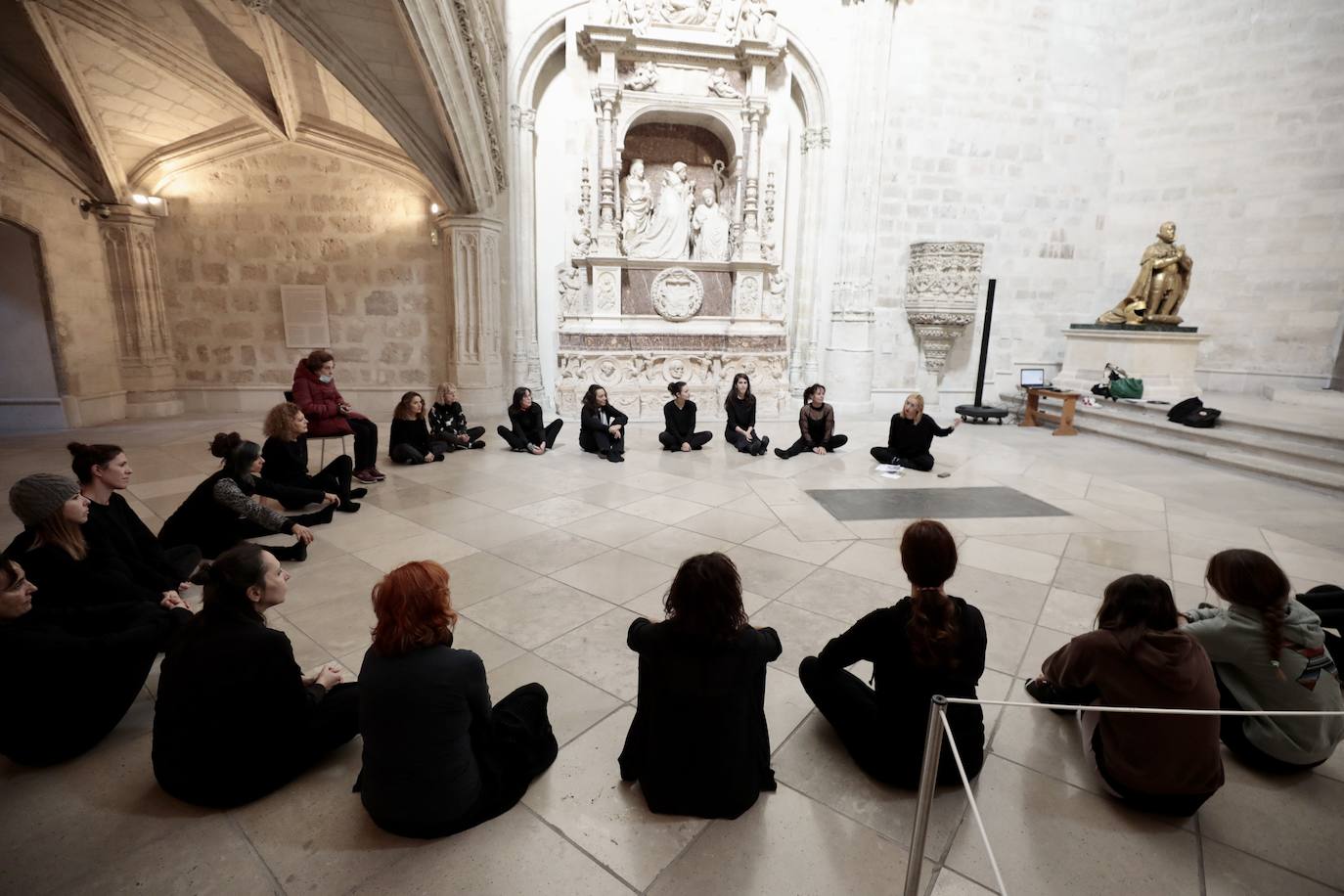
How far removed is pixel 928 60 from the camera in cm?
985

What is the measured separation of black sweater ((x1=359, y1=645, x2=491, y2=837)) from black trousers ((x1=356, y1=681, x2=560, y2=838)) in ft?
0.04

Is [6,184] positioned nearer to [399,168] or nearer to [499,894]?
[399,168]

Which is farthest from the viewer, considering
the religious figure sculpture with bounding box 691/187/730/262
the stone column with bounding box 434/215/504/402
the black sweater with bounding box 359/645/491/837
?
the religious figure sculpture with bounding box 691/187/730/262

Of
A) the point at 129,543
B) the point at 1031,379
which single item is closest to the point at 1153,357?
the point at 1031,379

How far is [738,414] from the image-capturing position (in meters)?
7.47

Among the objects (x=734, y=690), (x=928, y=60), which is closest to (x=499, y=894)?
(x=734, y=690)

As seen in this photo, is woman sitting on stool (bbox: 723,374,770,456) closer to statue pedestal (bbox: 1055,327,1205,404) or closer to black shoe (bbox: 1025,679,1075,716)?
black shoe (bbox: 1025,679,1075,716)

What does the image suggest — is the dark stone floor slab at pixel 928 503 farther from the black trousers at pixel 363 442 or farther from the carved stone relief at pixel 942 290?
the carved stone relief at pixel 942 290

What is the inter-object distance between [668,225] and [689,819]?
871 cm

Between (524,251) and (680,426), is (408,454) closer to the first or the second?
(680,426)

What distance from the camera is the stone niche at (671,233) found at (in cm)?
891

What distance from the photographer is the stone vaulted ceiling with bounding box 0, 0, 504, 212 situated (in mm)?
6586

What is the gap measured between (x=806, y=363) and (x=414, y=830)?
30.5 feet

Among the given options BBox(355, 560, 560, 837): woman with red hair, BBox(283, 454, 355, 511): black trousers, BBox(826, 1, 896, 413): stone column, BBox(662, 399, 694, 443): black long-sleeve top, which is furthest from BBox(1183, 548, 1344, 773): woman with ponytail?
BBox(826, 1, 896, 413): stone column
